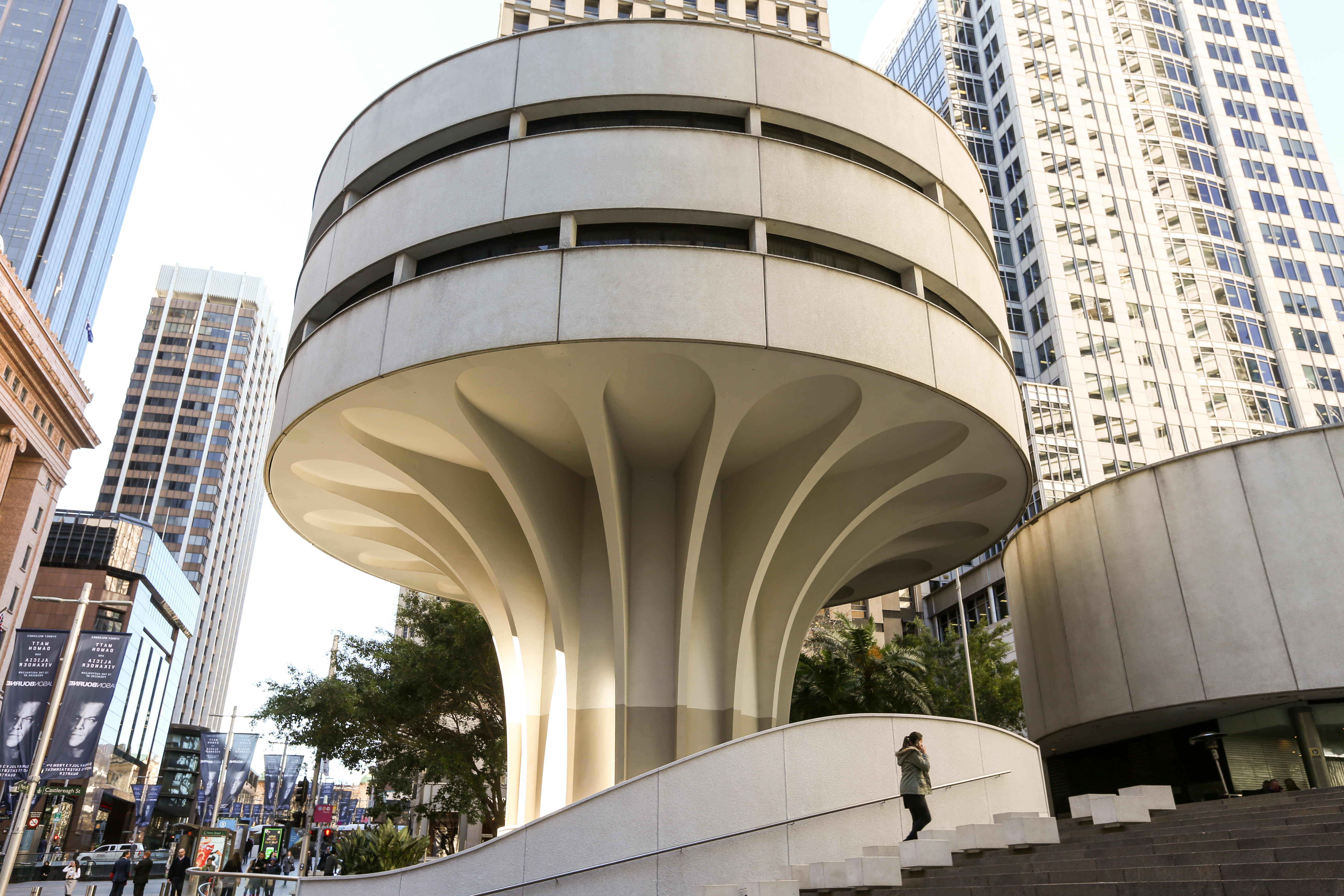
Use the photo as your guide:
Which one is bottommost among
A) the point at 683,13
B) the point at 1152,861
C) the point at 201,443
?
the point at 1152,861

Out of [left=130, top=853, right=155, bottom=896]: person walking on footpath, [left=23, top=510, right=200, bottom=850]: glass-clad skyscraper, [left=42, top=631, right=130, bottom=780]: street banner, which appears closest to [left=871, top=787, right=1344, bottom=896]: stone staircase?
[left=42, top=631, right=130, bottom=780]: street banner

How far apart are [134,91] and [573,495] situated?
551 ft

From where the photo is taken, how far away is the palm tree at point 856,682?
1356 inches

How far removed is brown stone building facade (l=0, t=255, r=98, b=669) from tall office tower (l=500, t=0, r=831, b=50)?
3737cm

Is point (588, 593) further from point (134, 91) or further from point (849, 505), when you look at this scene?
point (134, 91)

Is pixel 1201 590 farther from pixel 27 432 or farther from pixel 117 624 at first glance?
pixel 117 624

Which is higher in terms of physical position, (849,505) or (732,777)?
(849,505)

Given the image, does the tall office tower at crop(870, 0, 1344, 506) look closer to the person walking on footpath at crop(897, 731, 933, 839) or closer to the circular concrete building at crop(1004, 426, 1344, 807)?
the circular concrete building at crop(1004, 426, 1344, 807)

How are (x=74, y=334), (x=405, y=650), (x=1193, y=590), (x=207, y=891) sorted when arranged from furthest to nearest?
1. (x=74, y=334)
2. (x=405, y=650)
3. (x=1193, y=590)
4. (x=207, y=891)

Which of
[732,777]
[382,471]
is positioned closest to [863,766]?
[732,777]

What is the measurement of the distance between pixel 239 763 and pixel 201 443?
129 metres

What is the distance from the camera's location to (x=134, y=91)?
15238cm

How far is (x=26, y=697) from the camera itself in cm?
1911

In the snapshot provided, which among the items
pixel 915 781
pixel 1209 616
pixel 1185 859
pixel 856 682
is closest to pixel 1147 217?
pixel 856 682
